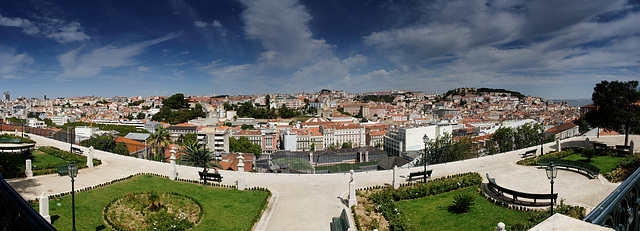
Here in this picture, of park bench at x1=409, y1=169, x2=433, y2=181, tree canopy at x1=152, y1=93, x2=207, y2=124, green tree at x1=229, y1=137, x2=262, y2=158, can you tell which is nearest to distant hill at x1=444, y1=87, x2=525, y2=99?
tree canopy at x1=152, y1=93, x2=207, y2=124

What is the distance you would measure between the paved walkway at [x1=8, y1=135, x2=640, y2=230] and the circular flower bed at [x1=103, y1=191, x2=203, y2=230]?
1975 mm

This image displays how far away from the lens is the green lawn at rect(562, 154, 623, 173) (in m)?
11.7

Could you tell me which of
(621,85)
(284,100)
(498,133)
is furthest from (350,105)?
(621,85)

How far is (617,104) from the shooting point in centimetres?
1533

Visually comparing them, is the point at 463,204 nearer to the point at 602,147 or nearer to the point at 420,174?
the point at 420,174

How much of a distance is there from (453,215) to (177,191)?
8614mm

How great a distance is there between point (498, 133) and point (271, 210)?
80.9 feet

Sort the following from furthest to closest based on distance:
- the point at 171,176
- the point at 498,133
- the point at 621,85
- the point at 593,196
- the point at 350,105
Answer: the point at 350,105 < the point at 498,133 < the point at 621,85 < the point at 171,176 < the point at 593,196

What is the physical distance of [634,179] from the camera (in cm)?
195

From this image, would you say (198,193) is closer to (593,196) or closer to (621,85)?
(593,196)

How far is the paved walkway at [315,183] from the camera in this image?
27.5ft

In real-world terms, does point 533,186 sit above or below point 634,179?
below

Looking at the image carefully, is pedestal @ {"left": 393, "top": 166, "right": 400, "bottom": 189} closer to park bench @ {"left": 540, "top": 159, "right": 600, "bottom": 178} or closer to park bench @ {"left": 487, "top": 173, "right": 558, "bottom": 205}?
park bench @ {"left": 487, "top": 173, "right": 558, "bottom": 205}

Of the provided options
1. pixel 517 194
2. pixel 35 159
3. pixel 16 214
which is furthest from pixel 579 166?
pixel 35 159
